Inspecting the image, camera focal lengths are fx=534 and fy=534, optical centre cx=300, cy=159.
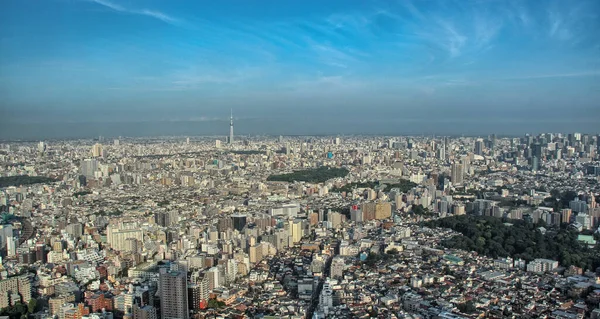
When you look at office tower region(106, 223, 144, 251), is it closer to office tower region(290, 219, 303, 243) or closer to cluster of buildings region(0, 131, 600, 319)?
cluster of buildings region(0, 131, 600, 319)

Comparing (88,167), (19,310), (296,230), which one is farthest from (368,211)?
(88,167)

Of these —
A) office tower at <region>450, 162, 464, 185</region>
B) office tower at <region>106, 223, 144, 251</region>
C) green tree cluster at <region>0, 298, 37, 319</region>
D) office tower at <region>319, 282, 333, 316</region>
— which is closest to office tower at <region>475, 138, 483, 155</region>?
office tower at <region>450, 162, 464, 185</region>

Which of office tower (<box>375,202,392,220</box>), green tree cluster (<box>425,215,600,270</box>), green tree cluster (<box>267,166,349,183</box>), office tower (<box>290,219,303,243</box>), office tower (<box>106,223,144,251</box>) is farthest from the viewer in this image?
green tree cluster (<box>267,166,349,183</box>)

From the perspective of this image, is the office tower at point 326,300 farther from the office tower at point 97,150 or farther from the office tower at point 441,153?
the office tower at point 441,153

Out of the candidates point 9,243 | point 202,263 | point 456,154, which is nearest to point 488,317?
point 202,263

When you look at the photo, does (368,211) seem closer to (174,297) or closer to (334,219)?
(334,219)

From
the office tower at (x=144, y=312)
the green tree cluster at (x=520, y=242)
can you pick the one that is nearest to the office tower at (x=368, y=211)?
the green tree cluster at (x=520, y=242)

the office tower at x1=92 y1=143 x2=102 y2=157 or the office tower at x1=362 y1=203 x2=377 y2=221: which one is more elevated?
the office tower at x1=92 y1=143 x2=102 y2=157
